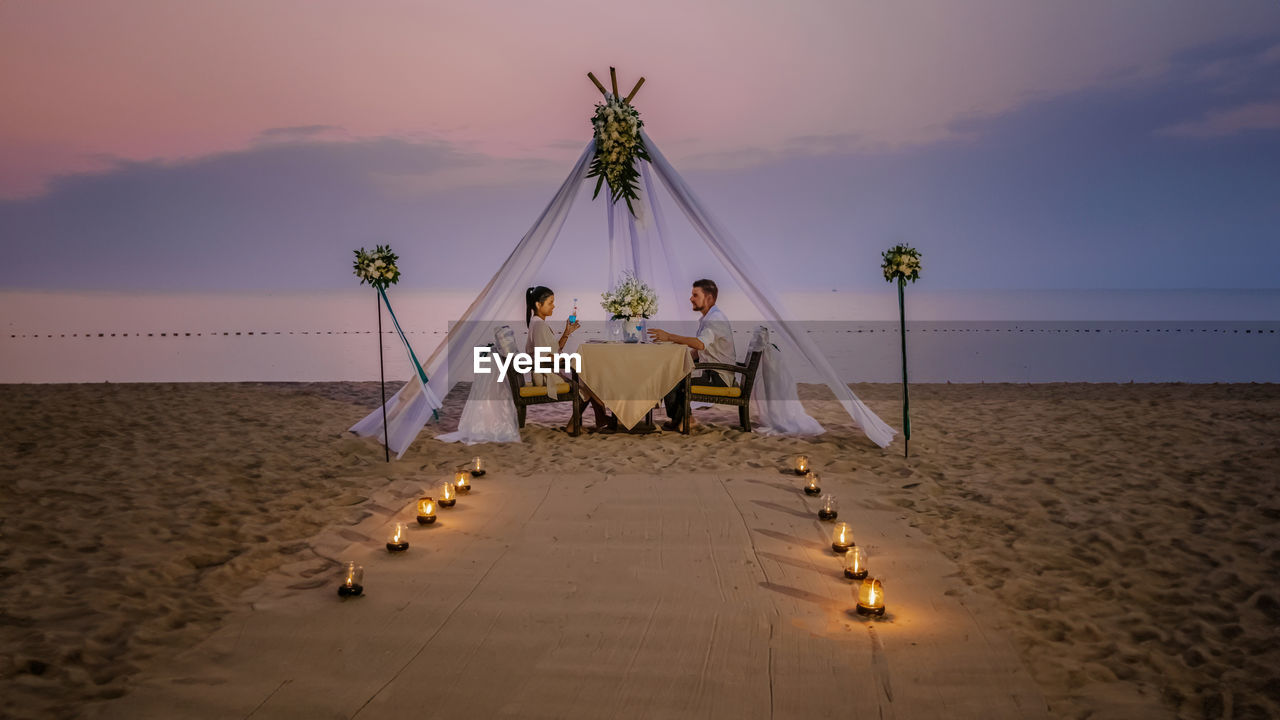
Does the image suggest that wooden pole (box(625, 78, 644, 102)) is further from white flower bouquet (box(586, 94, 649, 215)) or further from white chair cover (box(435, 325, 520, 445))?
white chair cover (box(435, 325, 520, 445))

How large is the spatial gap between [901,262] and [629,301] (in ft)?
7.73

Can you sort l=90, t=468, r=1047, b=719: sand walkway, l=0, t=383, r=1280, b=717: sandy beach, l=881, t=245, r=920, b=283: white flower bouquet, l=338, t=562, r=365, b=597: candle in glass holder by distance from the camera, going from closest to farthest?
l=90, t=468, r=1047, b=719: sand walkway → l=0, t=383, r=1280, b=717: sandy beach → l=338, t=562, r=365, b=597: candle in glass holder → l=881, t=245, r=920, b=283: white flower bouquet

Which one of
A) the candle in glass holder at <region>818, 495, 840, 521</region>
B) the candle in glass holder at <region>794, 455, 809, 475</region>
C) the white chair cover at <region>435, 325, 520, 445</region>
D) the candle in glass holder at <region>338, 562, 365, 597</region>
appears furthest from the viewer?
the white chair cover at <region>435, 325, 520, 445</region>

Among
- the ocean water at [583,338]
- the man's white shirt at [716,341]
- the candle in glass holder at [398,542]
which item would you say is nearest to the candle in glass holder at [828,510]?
the candle in glass holder at [398,542]

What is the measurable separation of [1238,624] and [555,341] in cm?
524

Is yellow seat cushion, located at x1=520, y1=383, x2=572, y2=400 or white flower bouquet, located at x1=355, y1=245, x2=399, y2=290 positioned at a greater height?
white flower bouquet, located at x1=355, y1=245, x2=399, y2=290

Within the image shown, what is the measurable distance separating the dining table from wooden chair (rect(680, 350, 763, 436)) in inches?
7.1

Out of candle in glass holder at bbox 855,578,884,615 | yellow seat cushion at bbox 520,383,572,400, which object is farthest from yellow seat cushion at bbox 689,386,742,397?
candle in glass holder at bbox 855,578,884,615

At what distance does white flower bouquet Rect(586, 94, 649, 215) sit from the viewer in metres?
→ 6.88

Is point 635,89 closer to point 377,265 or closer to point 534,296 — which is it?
point 534,296

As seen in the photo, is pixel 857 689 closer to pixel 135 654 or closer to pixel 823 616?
pixel 823 616

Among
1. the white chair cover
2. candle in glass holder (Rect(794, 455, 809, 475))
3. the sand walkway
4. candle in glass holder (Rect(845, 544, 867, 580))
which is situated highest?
the white chair cover

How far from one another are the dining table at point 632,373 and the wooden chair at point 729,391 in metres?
0.18

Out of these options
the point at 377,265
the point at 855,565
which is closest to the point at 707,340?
the point at 377,265
